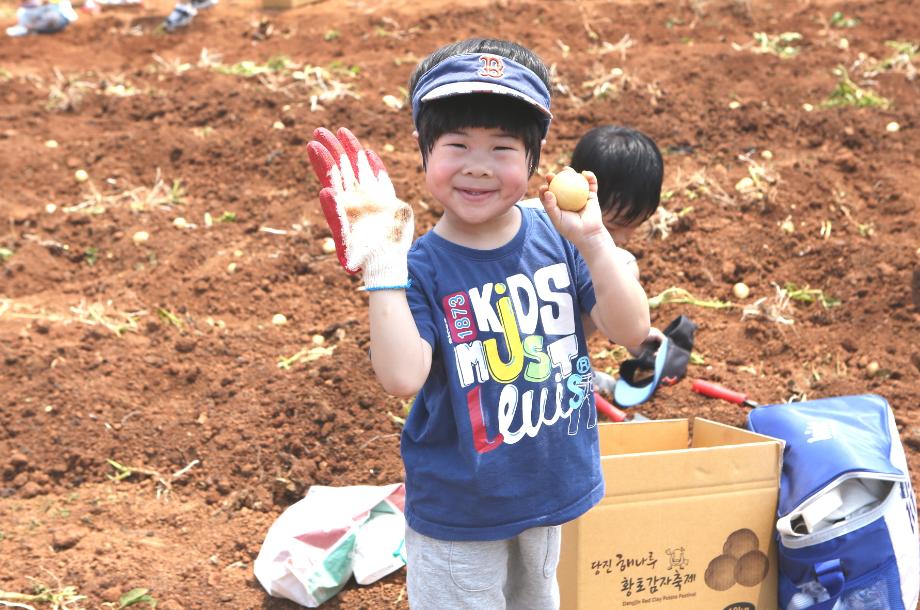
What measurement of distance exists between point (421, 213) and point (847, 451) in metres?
2.74

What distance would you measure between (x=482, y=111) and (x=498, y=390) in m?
0.51

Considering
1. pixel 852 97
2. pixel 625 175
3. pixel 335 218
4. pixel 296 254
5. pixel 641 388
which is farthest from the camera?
pixel 852 97

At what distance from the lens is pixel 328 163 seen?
1.72 m

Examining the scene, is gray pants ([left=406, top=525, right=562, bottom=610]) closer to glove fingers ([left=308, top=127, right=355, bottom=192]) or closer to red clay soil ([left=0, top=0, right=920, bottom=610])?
glove fingers ([left=308, top=127, right=355, bottom=192])

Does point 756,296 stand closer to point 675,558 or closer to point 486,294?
point 675,558

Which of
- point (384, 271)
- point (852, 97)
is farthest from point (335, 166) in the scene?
point (852, 97)

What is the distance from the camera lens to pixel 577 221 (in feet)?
5.90

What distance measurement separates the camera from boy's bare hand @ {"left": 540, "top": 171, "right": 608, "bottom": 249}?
179cm

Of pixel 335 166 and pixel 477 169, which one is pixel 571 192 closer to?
pixel 477 169

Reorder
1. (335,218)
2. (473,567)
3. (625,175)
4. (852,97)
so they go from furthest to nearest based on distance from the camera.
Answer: (852,97) < (625,175) < (473,567) < (335,218)

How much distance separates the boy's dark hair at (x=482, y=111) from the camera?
1.78 metres

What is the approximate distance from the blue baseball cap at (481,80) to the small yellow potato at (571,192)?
0.13 metres

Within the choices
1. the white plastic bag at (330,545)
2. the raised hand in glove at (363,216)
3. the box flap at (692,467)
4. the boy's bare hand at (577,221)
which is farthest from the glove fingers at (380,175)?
the white plastic bag at (330,545)

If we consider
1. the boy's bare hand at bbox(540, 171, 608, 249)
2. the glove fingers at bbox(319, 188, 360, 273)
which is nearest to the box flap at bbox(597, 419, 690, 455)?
the boy's bare hand at bbox(540, 171, 608, 249)
